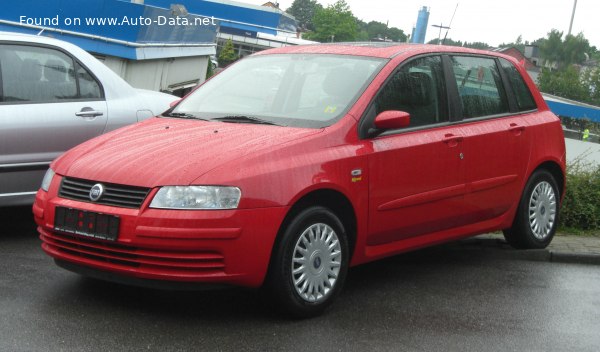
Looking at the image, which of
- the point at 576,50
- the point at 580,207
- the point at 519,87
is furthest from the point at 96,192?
the point at 576,50

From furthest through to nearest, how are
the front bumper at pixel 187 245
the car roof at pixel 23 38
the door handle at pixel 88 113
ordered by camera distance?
the door handle at pixel 88 113 → the car roof at pixel 23 38 → the front bumper at pixel 187 245

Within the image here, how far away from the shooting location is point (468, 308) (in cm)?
645

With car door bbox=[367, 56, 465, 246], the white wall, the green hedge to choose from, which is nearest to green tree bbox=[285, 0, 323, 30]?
the white wall

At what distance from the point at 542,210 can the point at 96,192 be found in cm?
414

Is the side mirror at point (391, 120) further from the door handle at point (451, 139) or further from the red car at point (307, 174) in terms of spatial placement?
the door handle at point (451, 139)

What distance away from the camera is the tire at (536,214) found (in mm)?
8039

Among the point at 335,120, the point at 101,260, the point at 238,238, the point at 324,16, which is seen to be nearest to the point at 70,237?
the point at 101,260

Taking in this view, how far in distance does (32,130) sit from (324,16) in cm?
14186

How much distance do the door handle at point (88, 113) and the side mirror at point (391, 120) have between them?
8.92ft

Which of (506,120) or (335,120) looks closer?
(335,120)

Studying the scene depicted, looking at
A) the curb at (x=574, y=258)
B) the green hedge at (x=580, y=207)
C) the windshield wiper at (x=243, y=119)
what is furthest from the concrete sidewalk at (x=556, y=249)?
the windshield wiper at (x=243, y=119)

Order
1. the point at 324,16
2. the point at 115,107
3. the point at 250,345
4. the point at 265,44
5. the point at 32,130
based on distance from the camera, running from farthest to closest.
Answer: the point at 324,16 → the point at 265,44 → the point at 115,107 → the point at 32,130 → the point at 250,345

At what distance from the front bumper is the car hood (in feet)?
0.65

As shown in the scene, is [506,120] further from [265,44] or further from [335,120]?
[265,44]
